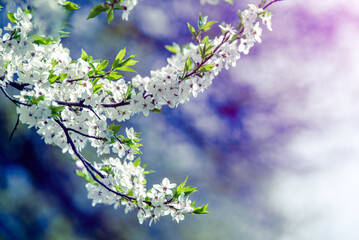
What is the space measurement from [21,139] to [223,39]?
20.5ft

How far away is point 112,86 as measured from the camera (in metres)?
1.85

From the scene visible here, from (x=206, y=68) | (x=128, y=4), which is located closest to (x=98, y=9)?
(x=128, y=4)

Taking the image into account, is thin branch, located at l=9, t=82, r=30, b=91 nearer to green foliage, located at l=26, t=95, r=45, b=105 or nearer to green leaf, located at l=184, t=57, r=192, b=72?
green foliage, located at l=26, t=95, r=45, b=105

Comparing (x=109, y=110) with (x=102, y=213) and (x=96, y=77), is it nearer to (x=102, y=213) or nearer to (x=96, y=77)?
(x=96, y=77)

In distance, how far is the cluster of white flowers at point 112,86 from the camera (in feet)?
5.51

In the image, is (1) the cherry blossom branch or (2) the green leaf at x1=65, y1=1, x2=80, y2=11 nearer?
(2) the green leaf at x1=65, y1=1, x2=80, y2=11

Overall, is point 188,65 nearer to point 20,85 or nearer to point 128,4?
point 128,4

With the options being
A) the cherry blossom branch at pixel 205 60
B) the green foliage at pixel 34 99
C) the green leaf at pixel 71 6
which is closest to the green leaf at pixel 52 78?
the green foliage at pixel 34 99

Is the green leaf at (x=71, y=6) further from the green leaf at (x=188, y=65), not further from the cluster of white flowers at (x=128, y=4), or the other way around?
the green leaf at (x=188, y=65)

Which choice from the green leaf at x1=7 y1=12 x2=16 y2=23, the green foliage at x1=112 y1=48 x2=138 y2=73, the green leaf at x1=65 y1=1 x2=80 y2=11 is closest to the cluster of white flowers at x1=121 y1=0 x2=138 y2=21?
the green leaf at x1=65 y1=1 x2=80 y2=11

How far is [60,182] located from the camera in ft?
22.0

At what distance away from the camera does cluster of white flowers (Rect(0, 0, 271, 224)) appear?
168 centimetres

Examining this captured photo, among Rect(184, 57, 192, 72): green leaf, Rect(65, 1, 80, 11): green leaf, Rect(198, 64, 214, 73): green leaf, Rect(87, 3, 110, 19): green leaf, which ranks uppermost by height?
Rect(198, 64, 214, 73): green leaf

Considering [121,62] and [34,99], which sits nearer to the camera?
[34,99]
